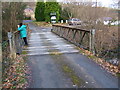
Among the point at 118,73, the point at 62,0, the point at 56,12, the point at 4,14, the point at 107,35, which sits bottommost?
the point at 118,73

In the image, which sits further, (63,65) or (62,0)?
(62,0)

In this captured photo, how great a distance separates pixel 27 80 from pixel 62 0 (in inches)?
1517

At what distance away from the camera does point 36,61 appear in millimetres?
5590

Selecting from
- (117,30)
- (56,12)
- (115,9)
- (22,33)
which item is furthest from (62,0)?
(22,33)

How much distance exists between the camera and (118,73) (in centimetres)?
442

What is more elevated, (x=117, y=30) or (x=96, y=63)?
(x=117, y=30)

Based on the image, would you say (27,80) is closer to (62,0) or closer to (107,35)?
(107,35)

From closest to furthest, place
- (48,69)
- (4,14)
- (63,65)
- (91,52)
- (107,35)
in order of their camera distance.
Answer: (48,69) < (63,65) < (91,52) < (107,35) < (4,14)

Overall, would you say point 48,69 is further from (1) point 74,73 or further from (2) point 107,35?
(2) point 107,35

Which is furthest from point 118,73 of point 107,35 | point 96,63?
point 107,35

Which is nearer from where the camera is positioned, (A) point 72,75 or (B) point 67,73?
(A) point 72,75

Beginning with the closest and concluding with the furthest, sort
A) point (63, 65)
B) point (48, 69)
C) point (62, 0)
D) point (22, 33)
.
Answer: point (48, 69) < point (63, 65) < point (22, 33) < point (62, 0)

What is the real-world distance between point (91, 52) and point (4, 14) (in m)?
9.49

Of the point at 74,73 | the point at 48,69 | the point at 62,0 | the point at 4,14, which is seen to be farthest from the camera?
the point at 62,0
